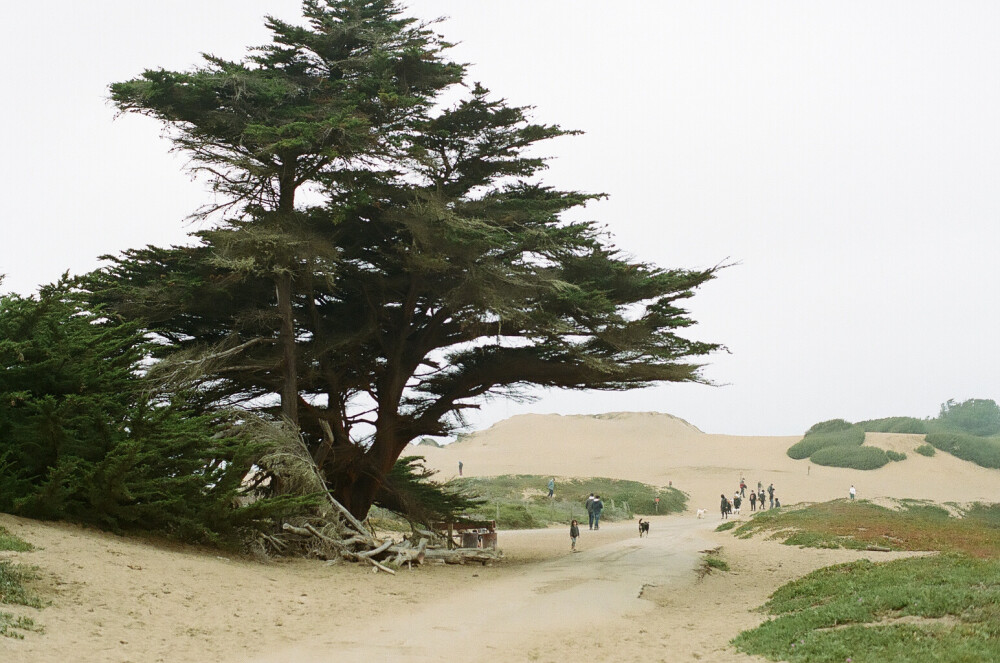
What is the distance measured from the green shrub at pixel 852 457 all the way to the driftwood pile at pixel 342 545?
55.2 meters

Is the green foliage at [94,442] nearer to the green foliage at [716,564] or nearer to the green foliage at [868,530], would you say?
the green foliage at [716,564]

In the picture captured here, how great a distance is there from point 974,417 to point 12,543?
121 m

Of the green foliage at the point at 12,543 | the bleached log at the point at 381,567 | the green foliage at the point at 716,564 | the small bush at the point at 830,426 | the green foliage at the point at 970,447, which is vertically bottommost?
the green foliage at the point at 716,564

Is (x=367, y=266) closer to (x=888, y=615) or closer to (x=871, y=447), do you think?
(x=888, y=615)

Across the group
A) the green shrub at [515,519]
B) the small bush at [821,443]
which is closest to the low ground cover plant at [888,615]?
the green shrub at [515,519]

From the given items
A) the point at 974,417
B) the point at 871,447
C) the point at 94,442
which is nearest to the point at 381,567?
the point at 94,442

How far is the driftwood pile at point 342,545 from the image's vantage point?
14906mm

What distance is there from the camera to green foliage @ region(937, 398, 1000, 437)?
105125 mm

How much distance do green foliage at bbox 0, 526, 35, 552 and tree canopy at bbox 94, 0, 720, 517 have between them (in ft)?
13.5

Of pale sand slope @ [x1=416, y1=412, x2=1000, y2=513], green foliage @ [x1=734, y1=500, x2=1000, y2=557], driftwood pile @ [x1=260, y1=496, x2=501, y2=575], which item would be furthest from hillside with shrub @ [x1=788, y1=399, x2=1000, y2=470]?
driftwood pile @ [x1=260, y1=496, x2=501, y2=575]

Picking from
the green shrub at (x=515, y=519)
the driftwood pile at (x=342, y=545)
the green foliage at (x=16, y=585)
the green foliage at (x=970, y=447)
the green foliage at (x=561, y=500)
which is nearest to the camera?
the green foliage at (x=16, y=585)

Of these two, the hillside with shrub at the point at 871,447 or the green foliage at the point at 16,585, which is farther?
the hillside with shrub at the point at 871,447

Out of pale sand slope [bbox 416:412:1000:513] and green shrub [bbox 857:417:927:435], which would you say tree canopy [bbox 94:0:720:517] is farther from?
green shrub [bbox 857:417:927:435]

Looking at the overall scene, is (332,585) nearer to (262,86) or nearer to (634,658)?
(634,658)
